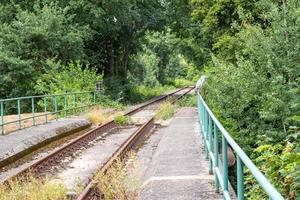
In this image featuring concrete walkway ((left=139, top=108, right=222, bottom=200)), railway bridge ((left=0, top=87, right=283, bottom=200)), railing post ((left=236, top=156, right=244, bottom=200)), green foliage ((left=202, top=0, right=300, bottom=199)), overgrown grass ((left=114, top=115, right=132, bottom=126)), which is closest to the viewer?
railing post ((left=236, top=156, right=244, bottom=200))

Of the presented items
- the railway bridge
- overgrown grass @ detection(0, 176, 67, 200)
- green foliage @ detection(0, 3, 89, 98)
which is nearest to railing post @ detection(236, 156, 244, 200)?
the railway bridge

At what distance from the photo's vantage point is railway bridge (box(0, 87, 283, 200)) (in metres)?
7.15

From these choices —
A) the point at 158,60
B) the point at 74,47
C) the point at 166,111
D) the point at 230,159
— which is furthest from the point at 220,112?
the point at 158,60

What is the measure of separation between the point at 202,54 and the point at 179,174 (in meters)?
28.4

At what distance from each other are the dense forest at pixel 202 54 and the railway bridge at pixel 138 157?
880 millimetres

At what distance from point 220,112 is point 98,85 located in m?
13.6

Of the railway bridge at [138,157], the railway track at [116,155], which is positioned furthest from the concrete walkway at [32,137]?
the railway track at [116,155]

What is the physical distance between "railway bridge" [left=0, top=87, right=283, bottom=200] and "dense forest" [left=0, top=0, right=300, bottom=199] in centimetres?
88

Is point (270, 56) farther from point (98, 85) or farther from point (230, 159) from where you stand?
point (98, 85)

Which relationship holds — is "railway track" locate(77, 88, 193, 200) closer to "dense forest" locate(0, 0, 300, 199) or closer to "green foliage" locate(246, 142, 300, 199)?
"dense forest" locate(0, 0, 300, 199)

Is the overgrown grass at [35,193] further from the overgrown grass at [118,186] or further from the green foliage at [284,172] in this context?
the green foliage at [284,172]

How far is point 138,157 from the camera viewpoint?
42.1ft

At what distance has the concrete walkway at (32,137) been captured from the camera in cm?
1220

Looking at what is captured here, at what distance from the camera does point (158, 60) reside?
68500 mm
